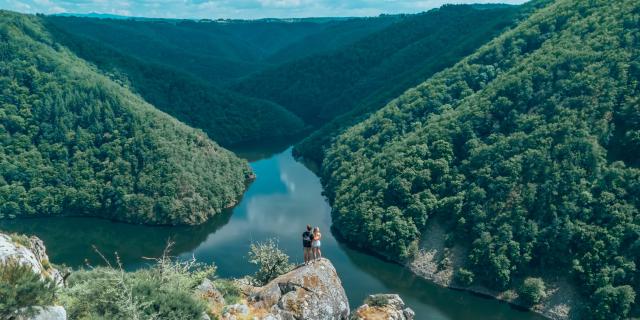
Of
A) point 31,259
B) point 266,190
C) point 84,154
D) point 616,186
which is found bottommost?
point 266,190

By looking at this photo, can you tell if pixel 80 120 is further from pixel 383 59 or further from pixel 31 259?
pixel 383 59

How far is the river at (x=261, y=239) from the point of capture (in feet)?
183

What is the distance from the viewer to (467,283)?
187ft

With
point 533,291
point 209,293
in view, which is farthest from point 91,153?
point 533,291

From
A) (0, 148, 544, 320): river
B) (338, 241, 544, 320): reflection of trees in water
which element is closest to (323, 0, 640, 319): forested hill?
(338, 241, 544, 320): reflection of trees in water

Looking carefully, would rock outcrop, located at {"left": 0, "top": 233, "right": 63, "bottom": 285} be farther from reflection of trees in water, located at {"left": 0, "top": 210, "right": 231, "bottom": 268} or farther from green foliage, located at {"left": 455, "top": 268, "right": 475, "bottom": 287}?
green foliage, located at {"left": 455, "top": 268, "right": 475, "bottom": 287}

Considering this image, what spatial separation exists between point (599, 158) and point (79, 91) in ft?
290

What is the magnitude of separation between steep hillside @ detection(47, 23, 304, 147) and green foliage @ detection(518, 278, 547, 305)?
9693 cm

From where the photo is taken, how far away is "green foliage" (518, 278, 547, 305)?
2068 inches

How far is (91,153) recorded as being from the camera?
86.9 metres

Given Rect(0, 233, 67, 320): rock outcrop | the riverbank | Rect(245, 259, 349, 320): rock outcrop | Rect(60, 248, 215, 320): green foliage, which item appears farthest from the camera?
the riverbank

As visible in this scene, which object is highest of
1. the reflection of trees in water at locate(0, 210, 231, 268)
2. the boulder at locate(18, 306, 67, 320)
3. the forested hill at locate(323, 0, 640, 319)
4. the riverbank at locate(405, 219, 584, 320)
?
the boulder at locate(18, 306, 67, 320)

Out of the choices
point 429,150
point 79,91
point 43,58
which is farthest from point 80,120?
Answer: point 429,150

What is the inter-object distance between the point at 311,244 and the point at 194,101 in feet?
392
